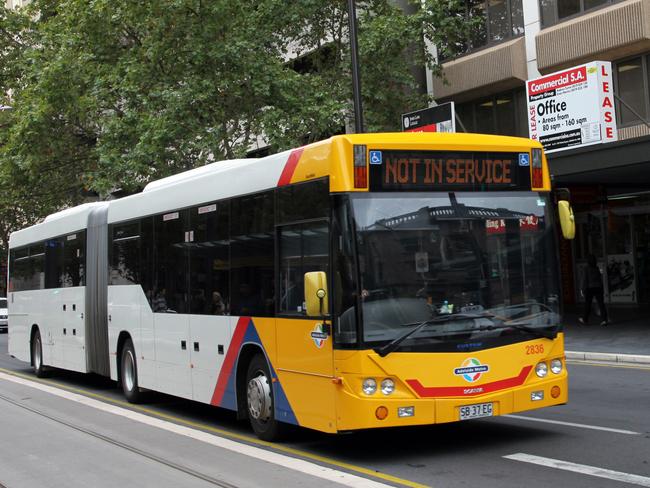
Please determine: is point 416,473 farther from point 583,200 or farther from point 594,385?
point 583,200

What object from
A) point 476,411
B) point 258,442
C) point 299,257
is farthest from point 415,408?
point 258,442

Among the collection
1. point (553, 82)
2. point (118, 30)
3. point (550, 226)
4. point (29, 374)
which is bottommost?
point (29, 374)

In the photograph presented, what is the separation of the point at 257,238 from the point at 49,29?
794 inches

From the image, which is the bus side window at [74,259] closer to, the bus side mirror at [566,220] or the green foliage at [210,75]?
the green foliage at [210,75]

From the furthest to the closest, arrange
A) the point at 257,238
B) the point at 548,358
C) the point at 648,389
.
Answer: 1. the point at 648,389
2. the point at 257,238
3. the point at 548,358

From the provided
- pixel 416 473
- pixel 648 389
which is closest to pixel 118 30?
pixel 648 389

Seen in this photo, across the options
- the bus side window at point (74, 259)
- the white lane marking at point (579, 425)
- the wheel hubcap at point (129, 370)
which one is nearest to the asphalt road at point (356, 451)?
the white lane marking at point (579, 425)

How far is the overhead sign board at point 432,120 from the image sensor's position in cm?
2208

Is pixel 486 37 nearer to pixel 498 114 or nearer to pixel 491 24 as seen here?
pixel 491 24

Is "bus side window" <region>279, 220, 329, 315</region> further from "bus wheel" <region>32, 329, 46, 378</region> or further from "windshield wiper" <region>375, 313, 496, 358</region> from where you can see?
"bus wheel" <region>32, 329, 46, 378</region>

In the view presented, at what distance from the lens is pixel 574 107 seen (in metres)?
20.7

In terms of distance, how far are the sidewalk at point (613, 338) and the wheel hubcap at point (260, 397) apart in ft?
27.3

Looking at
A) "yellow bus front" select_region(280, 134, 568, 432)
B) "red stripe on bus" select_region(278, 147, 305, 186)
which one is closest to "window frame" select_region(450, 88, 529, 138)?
"yellow bus front" select_region(280, 134, 568, 432)

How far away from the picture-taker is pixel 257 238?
974 cm
